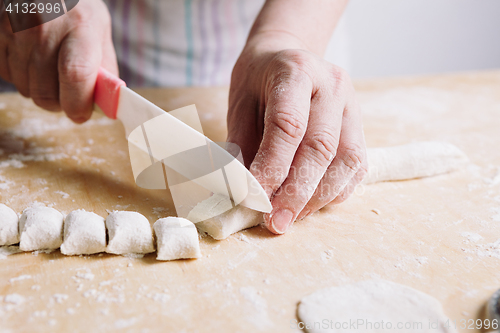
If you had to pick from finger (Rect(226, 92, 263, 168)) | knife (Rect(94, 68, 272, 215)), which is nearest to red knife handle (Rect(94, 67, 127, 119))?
knife (Rect(94, 68, 272, 215))

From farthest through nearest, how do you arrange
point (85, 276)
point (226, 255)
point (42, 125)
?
point (42, 125), point (226, 255), point (85, 276)

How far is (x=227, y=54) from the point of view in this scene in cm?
231

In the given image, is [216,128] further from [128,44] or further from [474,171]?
[474,171]

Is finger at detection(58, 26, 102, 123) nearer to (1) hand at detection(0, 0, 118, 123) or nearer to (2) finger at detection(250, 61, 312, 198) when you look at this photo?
(1) hand at detection(0, 0, 118, 123)

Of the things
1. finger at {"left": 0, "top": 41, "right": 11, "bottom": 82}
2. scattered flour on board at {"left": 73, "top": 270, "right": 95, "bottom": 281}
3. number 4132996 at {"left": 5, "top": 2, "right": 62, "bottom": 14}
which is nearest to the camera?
scattered flour on board at {"left": 73, "top": 270, "right": 95, "bottom": 281}

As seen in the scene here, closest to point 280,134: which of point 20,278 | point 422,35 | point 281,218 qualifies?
point 281,218

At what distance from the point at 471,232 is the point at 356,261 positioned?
1.34 feet

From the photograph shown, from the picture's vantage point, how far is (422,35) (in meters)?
4.56

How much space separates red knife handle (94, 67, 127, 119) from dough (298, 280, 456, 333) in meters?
0.89

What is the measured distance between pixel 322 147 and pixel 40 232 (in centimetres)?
75

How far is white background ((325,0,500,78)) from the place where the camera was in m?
4.42

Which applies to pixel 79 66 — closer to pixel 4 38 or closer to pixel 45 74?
pixel 45 74

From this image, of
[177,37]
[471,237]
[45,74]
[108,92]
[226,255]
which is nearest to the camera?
[226,255]

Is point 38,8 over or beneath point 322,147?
over
